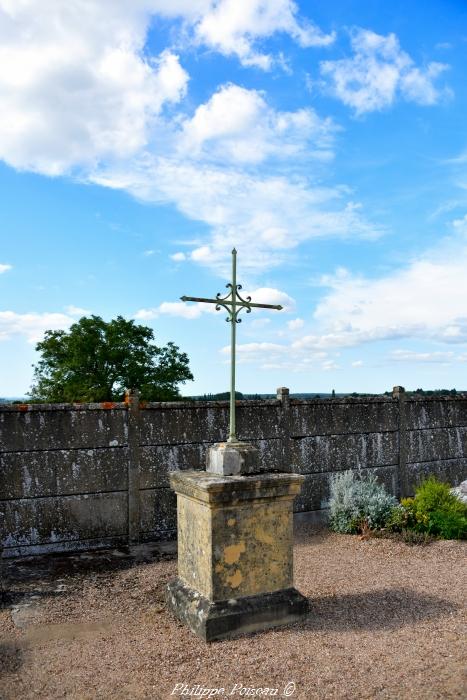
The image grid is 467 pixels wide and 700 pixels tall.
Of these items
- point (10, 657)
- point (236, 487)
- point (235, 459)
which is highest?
point (235, 459)

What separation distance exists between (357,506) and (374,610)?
3611 mm

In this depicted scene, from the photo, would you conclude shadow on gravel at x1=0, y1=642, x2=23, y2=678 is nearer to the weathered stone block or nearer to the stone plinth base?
the stone plinth base

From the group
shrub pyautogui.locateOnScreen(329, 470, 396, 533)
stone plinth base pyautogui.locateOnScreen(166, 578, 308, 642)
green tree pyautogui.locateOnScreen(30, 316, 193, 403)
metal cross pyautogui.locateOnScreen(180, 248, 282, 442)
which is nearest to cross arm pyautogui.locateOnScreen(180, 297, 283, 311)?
metal cross pyautogui.locateOnScreen(180, 248, 282, 442)

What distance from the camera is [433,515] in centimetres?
920

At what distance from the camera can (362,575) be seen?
7191mm

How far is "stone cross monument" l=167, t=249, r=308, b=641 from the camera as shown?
5.38 meters

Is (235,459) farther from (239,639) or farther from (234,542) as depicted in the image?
(239,639)

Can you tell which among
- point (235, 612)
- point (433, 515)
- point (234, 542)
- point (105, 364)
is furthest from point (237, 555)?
point (105, 364)

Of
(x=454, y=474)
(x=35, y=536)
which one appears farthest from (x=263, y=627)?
(x=454, y=474)

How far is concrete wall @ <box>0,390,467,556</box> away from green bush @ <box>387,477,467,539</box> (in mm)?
1575

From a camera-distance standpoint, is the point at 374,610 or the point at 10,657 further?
the point at 374,610

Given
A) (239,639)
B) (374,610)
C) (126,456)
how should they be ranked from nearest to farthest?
(239,639), (374,610), (126,456)

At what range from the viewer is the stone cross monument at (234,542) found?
5379 millimetres

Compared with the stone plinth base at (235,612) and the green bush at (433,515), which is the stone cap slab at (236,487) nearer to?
the stone plinth base at (235,612)
